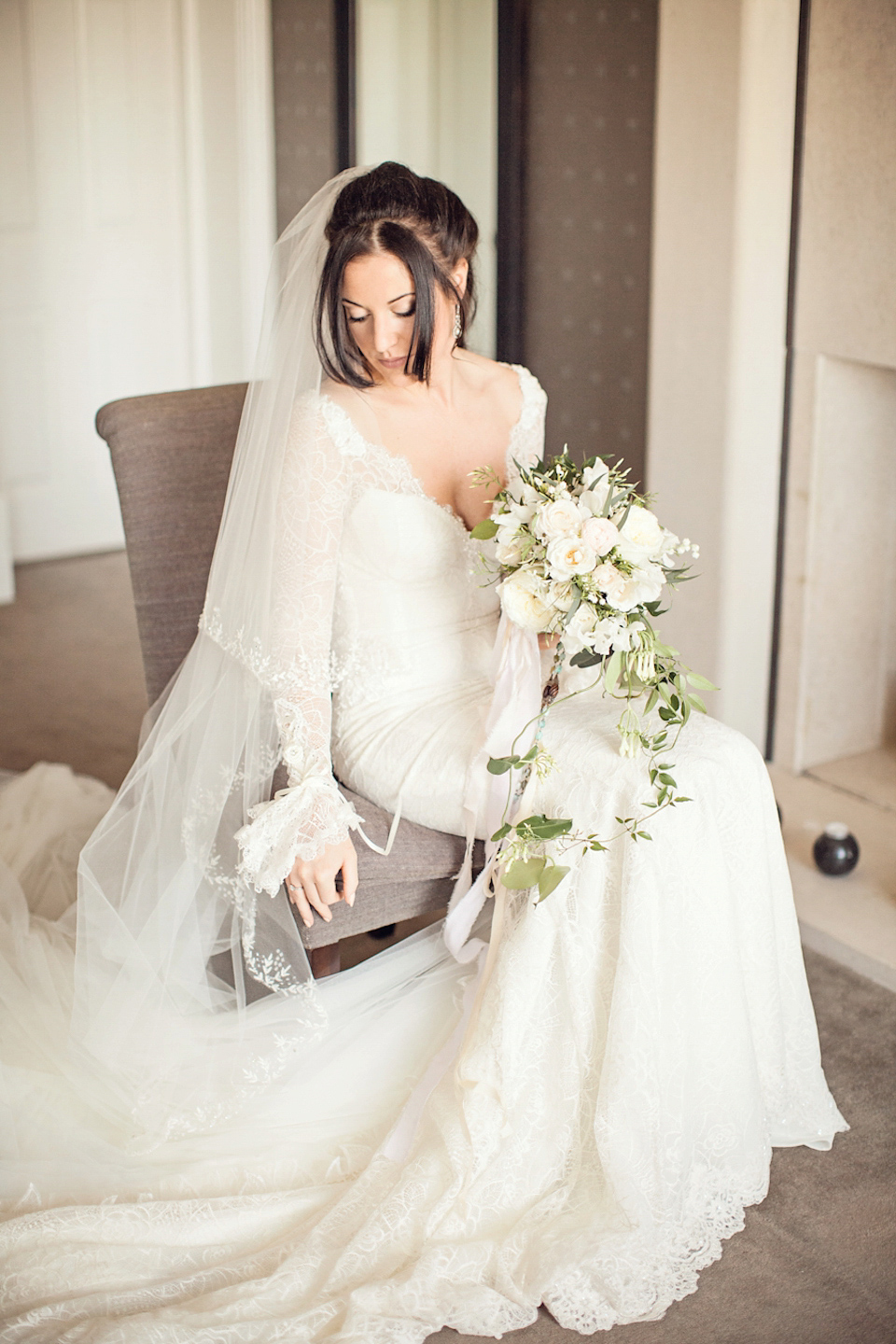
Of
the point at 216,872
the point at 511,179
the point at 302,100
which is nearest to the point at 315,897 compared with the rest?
the point at 216,872

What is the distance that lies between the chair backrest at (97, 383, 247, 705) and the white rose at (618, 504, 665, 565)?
2.95ft

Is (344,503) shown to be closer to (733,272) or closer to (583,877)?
(583,877)

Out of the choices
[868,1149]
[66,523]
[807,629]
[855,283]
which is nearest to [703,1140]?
[868,1149]

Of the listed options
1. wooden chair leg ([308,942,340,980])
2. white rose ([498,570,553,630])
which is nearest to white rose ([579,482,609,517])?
white rose ([498,570,553,630])

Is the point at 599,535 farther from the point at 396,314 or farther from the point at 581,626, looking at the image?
the point at 396,314

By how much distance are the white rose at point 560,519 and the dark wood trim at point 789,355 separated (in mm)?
1543

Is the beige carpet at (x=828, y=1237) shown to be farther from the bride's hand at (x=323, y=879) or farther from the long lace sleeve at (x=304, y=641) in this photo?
the long lace sleeve at (x=304, y=641)

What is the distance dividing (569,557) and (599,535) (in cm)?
5

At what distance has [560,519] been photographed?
1825 mm

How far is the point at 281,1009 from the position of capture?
6.82ft

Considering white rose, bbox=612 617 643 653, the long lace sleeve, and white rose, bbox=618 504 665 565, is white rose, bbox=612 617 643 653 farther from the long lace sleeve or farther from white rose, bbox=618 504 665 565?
the long lace sleeve

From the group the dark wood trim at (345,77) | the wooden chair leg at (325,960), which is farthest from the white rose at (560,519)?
the dark wood trim at (345,77)

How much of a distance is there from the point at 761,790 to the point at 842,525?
4.84ft

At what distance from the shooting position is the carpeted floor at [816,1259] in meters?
1.76
